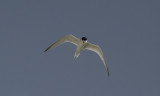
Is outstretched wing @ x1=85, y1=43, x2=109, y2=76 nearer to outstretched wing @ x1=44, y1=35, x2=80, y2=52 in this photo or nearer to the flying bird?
the flying bird

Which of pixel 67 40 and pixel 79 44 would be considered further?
pixel 67 40

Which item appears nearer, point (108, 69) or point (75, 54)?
point (75, 54)

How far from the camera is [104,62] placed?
147ft

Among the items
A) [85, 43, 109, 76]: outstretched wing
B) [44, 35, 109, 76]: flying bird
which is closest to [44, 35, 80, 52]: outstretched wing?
[44, 35, 109, 76]: flying bird

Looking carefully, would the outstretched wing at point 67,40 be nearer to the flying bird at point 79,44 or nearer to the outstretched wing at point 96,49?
the flying bird at point 79,44

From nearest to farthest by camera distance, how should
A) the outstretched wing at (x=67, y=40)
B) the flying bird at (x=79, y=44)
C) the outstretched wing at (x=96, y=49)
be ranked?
the flying bird at (x=79, y=44), the outstretched wing at (x=67, y=40), the outstretched wing at (x=96, y=49)

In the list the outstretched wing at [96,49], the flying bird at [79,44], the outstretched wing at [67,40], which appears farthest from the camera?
the outstretched wing at [96,49]

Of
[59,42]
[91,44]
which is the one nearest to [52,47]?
[59,42]

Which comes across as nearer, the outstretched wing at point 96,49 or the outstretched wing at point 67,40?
the outstretched wing at point 67,40

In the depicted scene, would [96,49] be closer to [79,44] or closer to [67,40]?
[79,44]

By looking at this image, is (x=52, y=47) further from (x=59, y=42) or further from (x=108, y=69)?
(x=108, y=69)

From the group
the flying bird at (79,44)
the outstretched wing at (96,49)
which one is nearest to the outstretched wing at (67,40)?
the flying bird at (79,44)

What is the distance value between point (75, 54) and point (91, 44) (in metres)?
2.52

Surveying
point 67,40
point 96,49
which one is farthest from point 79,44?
point 96,49
